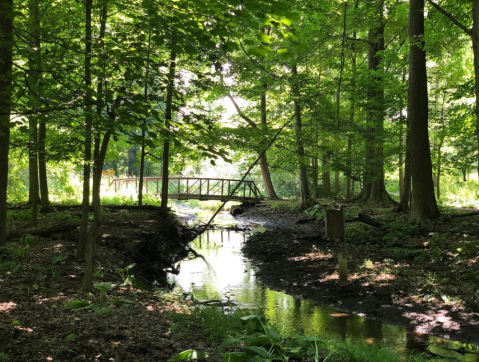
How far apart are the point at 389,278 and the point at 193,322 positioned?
3515 millimetres

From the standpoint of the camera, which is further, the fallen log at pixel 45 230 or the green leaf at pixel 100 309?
the fallen log at pixel 45 230

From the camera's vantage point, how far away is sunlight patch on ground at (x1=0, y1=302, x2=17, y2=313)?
126 inches

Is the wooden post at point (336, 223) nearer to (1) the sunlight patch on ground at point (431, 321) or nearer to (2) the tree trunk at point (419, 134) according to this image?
(1) the sunlight patch on ground at point (431, 321)

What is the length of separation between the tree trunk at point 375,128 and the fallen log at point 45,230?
5823 mm

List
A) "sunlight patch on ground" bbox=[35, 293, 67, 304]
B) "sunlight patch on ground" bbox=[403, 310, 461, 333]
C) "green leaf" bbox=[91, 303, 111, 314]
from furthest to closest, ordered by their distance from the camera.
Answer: "sunlight patch on ground" bbox=[403, 310, 461, 333], "sunlight patch on ground" bbox=[35, 293, 67, 304], "green leaf" bbox=[91, 303, 111, 314]

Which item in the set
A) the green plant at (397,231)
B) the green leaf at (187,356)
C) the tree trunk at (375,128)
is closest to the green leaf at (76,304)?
the green leaf at (187,356)

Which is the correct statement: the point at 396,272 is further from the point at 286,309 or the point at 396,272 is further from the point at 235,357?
the point at 235,357

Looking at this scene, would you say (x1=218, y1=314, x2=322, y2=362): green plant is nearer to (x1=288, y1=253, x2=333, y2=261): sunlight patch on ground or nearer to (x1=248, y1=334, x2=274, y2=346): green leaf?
(x1=248, y1=334, x2=274, y2=346): green leaf

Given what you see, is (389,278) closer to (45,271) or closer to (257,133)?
(257,133)

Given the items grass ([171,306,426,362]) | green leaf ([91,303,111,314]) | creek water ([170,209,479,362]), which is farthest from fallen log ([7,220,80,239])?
grass ([171,306,426,362])

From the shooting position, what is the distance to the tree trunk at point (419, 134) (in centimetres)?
800

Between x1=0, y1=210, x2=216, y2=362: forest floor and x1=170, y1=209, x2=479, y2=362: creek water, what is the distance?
114 cm

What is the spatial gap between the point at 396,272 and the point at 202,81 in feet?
14.5

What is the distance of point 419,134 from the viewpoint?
812 centimetres
